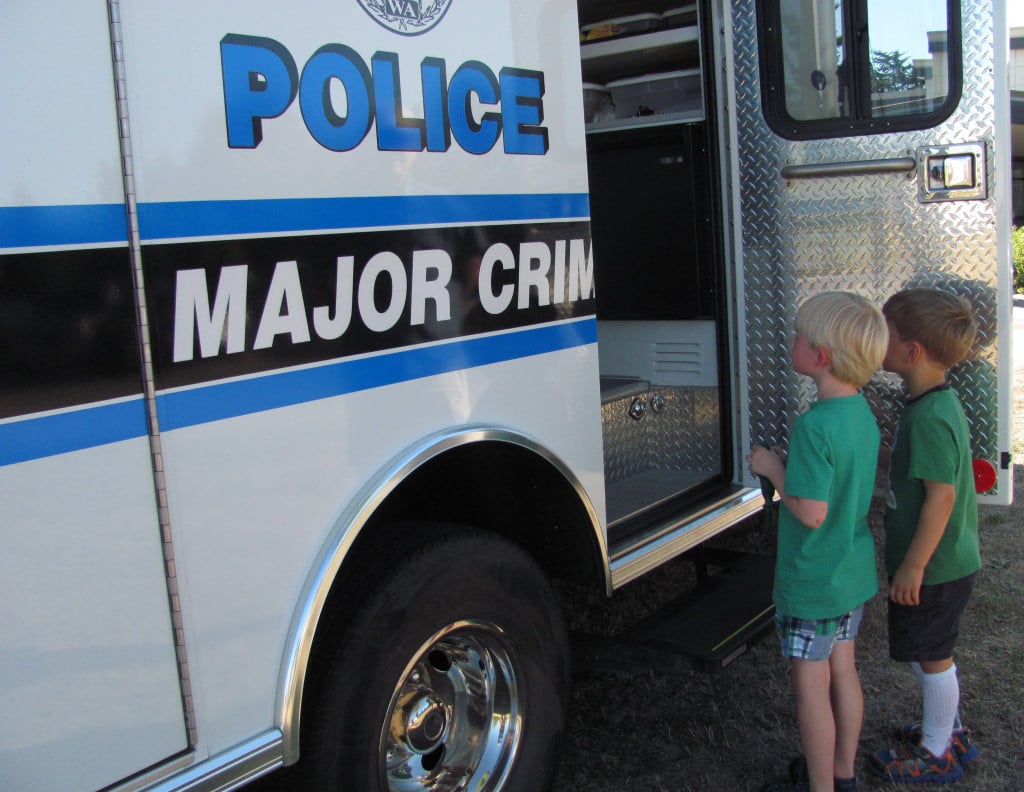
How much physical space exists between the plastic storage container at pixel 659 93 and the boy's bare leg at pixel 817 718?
229 centimetres

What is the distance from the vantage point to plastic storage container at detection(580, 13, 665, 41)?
3.91 metres

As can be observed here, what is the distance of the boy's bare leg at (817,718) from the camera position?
8.30ft

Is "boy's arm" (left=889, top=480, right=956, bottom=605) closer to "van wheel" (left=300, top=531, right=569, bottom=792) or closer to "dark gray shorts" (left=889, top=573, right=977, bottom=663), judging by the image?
"dark gray shorts" (left=889, top=573, right=977, bottom=663)

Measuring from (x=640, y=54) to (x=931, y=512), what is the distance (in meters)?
2.23

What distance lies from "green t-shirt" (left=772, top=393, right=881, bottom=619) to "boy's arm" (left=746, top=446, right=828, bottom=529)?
0.02m

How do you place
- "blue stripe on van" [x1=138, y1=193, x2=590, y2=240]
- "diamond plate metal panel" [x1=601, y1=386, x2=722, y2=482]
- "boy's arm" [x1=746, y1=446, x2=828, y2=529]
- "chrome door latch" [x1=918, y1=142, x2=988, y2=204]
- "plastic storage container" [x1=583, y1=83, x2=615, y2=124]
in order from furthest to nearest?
"plastic storage container" [x1=583, y1=83, x2=615, y2=124], "diamond plate metal panel" [x1=601, y1=386, x2=722, y2=482], "chrome door latch" [x1=918, y1=142, x2=988, y2=204], "boy's arm" [x1=746, y1=446, x2=828, y2=529], "blue stripe on van" [x1=138, y1=193, x2=590, y2=240]

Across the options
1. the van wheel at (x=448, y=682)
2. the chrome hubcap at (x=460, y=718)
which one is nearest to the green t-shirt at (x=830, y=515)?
the van wheel at (x=448, y=682)

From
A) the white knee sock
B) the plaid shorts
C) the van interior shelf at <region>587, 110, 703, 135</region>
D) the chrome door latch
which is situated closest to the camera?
the plaid shorts

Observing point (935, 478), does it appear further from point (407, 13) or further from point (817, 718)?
point (407, 13)

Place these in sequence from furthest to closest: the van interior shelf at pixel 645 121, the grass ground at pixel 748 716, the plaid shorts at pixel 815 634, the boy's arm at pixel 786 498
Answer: the van interior shelf at pixel 645 121 → the grass ground at pixel 748 716 → the plaid shorts at pixel 815 634 → the boy's arm at pixel 786 498

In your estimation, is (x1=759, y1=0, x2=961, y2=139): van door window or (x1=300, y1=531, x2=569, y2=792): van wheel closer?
(x1=300, y1=531, x2=569, y2=792): van wheel

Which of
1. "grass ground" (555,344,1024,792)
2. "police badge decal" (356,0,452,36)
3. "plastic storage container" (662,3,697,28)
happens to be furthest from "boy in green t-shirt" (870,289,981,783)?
"plastic storage container" (662,3,697,28)

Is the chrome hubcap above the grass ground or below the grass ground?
above

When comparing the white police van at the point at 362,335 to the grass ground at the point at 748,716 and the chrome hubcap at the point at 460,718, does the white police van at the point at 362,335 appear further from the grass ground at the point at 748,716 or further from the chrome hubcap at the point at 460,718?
the grass ground at the point at 748,716
